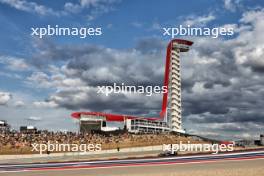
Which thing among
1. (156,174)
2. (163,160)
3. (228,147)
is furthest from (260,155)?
(228,147)

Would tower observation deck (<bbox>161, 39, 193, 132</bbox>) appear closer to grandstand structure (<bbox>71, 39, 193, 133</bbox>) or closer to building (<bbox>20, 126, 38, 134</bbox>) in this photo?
grandstand structure (<bbox>71, 39, 193, 133</bbox>)

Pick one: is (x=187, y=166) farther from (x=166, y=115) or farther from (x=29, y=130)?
(x=166, y=115)

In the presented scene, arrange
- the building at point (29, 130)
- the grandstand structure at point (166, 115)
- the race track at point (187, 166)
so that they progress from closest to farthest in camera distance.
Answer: the race track at point (187, 166) → the building at point (29, 130) → the grandstand structure at point (166, 115)

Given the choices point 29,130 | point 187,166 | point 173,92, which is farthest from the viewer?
point 173,92

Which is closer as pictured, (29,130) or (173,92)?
(29,130)

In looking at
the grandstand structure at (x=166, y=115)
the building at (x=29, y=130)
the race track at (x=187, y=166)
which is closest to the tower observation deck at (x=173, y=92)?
the grandstand structure at (x=166, y=115)

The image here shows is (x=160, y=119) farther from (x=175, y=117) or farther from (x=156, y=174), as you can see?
(x=156, y=174)

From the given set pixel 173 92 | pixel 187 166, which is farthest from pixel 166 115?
pixel 187 166

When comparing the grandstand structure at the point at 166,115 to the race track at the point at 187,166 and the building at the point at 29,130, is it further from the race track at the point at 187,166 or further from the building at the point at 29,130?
the race track at the point at 187,166

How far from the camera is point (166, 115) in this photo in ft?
398

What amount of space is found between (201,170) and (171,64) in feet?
315

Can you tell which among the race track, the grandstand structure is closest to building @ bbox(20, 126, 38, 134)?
the grandstand structure

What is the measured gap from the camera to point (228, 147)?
53031 mm

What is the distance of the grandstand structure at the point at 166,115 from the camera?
10475cm
